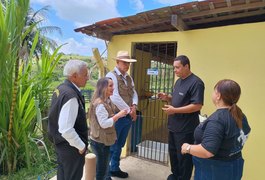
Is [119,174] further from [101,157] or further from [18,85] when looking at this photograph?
[18,85]

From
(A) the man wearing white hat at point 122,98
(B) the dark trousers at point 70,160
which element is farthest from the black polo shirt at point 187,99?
(B) the dark trousers at point 70,160

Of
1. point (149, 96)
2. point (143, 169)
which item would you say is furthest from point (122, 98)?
point (149, 96)

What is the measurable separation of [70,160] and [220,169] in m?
1.18

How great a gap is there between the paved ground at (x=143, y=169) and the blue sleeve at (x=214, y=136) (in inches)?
75.8

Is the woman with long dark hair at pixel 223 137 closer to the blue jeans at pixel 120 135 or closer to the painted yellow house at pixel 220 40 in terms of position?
the blue jeans at pixel 120 135

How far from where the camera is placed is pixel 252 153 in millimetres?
3064

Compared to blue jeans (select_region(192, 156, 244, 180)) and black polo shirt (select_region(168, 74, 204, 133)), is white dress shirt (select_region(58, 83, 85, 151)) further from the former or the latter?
black polo shirt (select_region(168, 74, 204, 133))

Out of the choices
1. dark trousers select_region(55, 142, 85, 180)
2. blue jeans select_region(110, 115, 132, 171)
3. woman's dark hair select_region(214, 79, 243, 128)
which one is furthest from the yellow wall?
dark trousers select_region(55, 142, 85, 180)

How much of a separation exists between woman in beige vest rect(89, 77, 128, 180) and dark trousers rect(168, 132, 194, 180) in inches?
28.2

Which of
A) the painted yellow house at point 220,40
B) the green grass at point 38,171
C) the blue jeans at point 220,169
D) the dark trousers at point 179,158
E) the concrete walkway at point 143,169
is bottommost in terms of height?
the concrete walkway at point 143,169

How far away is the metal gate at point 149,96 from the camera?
161 inches

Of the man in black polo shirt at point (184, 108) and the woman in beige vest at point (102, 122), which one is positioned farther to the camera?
the man in black polo shirt at point (184, 108)

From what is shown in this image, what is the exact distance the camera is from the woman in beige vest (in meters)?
2.29

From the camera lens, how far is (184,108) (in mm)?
2512
